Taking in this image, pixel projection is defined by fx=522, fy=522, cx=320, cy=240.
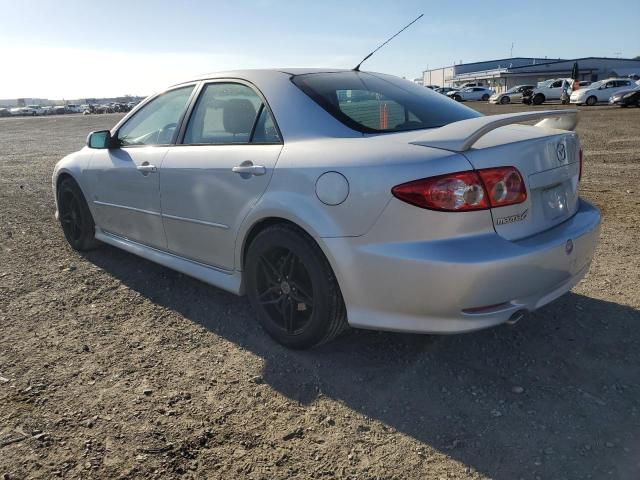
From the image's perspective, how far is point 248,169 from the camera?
2.97 m

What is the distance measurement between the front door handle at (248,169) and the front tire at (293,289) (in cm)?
32

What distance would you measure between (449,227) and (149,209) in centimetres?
237

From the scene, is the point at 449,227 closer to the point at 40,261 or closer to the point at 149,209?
the point at 149,209

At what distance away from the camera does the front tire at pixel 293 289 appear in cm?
272

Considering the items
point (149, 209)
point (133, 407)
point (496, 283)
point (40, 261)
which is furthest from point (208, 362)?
point (40, 261)

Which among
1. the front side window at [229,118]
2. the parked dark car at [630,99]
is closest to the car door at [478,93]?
the parked dark car at [630,99]

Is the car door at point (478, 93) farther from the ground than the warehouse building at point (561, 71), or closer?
closer

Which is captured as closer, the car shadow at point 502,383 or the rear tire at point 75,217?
the car shadow at point 502,383

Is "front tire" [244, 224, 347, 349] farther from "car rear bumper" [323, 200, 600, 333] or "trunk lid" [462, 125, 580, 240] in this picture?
"trunk lid" [462, 125, 580, 240]

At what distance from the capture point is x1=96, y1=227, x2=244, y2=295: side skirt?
3295 mm

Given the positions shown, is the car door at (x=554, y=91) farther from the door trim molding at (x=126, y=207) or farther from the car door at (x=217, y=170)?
the car door at (x=217, y=170)

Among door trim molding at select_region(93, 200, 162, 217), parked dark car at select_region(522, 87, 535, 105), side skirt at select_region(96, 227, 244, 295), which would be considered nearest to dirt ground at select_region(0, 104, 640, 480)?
side skirt at select_region(96, 227, 244, 295)

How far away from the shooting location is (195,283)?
4180 millimetres

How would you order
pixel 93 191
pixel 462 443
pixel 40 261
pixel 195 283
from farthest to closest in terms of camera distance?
pixel 40 261 → pixel 93 191 → pixel 195 283 → pixel 462 443
